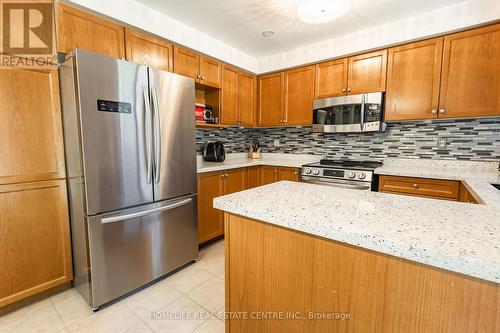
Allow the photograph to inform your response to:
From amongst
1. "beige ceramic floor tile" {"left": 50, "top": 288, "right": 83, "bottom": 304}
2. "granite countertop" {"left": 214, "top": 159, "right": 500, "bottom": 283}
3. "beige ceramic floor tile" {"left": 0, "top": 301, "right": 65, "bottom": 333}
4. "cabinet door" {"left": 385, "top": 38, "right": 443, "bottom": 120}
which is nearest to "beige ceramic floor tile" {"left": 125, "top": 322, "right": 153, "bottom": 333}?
"beige ceramic floor tile" {"left": 0, "top": 301, "right": 65, "bottom": 333}

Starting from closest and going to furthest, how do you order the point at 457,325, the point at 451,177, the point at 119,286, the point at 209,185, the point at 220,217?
the point at 457,325 → the point at 119,286 → the point at 451,177 → the point at 209,185 → the point at 220,217

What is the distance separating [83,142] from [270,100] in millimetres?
2490

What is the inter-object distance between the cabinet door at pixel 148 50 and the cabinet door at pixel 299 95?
1.58 metres

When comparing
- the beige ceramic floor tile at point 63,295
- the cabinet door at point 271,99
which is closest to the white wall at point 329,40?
the cabinet door at point 271,99

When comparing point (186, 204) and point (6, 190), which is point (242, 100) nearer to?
point (186, 204)

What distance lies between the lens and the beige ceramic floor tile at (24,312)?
1579mm

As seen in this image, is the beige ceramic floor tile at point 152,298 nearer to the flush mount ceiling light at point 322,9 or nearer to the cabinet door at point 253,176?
the cabinet door at point 253,176

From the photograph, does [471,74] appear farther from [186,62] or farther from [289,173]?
[186,62]

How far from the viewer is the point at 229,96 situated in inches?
123

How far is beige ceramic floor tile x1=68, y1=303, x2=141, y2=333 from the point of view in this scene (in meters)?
1.51

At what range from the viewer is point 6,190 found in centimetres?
157

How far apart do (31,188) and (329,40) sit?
3.21m

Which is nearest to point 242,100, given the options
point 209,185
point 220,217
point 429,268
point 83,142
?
point 209,185

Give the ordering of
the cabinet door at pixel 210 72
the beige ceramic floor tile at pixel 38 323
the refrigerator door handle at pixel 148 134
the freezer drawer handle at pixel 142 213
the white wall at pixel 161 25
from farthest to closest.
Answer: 1. the cabinet door at pixel 210 72
2. the white wall at pixel 161 25
3. the refrigerator door handle at pixel 148 134
4. the freezer drawer handle at pixel 142 213
5. the beige ceramic floor tile at pixel 38 323
